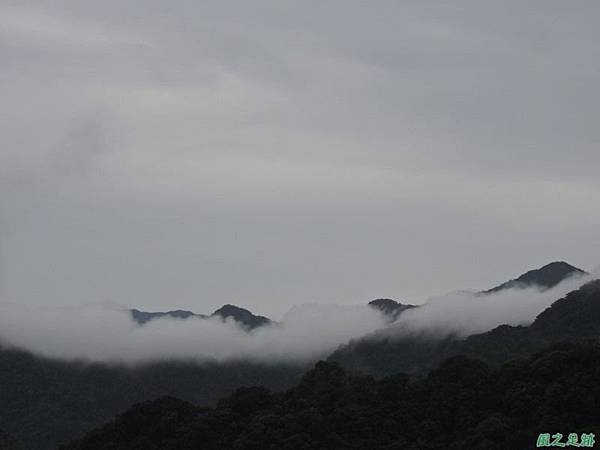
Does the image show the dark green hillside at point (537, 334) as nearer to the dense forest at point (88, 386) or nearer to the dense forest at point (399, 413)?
the dense forest at point (88, 386)

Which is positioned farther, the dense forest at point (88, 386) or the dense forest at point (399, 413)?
the dense forest at point (88, 386)

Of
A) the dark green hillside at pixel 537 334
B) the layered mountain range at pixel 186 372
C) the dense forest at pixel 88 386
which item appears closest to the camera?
the dark green hillside at pixel 537 334

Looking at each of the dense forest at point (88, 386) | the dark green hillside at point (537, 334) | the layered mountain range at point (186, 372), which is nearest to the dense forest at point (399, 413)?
the dark green hillside at point (537, 334)

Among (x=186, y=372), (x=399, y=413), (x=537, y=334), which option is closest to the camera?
(x=399, y=413)

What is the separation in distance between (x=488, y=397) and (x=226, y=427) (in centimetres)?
2066

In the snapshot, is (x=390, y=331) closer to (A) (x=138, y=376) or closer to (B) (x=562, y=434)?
(A) (x=138, y=376)

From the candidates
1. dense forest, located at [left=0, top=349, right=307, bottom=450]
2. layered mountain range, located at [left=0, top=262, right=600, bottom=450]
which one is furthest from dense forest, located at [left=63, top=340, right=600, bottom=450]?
dense forest, located at [left=0, top=349, right=307, bottom=450]

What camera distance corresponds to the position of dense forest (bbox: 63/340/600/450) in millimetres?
57062

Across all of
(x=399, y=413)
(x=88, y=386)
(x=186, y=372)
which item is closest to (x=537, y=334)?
(x=399, y=413)

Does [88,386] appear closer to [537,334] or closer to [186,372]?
[186,372]

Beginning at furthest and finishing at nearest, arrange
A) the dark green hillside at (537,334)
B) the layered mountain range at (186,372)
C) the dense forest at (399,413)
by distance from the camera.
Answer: the layered mountain range at (186,372)
the dark green hillside at (537,334)
the dense forest at (399,413)

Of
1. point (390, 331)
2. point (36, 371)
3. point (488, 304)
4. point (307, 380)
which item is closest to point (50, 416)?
point (36, 371)

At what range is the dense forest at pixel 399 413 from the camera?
5706cm

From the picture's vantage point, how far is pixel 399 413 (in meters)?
62.7
